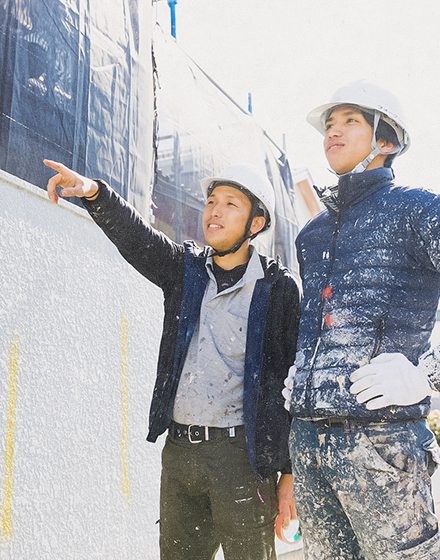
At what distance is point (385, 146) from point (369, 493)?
1.29 meters

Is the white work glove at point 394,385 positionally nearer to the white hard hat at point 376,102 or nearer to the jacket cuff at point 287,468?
the jacket cuff at point 287,468

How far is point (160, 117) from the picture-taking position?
413 cm

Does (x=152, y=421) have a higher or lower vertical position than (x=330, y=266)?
lower

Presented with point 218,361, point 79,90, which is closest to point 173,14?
point 79,90

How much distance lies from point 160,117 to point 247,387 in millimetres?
2812

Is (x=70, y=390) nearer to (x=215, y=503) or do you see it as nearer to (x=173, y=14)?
(x=215, y=503)

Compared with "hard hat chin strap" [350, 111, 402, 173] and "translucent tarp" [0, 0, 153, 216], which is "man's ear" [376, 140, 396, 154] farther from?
"translucent tarp" [0, 0, 153, 216]

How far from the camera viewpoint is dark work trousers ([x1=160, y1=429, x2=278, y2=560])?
193 cm

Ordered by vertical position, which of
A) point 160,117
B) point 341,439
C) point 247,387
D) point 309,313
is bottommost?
point 341,439

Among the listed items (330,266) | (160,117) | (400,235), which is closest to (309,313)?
(330,266)

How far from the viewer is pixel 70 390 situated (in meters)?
2.48

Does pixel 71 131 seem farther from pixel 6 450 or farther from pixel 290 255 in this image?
pixel 290 255

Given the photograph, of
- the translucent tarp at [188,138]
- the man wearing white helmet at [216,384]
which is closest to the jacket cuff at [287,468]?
the man wearing white helmet at [216,384]

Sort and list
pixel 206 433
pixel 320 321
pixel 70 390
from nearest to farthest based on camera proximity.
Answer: pixel 320 321 → pixel 206 433 → pixel 70 390
